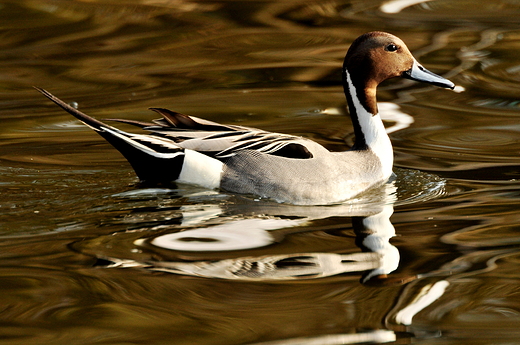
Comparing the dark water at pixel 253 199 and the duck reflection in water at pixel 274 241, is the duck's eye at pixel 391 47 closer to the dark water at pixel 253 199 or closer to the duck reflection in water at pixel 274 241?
the dark water at pixel 253 199

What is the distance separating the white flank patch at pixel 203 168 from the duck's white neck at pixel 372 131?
44.4 inches

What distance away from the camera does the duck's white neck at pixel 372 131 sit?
5844 mm

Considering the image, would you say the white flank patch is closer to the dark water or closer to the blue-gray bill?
the dark water

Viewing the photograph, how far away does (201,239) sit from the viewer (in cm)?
440

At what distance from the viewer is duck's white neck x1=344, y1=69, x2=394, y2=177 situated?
5844mm

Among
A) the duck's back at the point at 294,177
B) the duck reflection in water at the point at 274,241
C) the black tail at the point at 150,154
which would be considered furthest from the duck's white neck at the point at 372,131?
the black tail at the point at 150,154

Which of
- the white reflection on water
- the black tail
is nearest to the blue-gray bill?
the black tail

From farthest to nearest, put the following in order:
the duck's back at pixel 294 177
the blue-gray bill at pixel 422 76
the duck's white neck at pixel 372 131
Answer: the blue-gray bill at pixel 422 76 → the duck's white neck at pixel 372 131 → the duck's back at pixel 294 177

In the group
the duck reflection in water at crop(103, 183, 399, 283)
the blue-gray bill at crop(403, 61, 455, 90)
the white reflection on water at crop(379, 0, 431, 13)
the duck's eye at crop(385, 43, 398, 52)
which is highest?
the duck's eye at crop(385, 43, 398, 52)

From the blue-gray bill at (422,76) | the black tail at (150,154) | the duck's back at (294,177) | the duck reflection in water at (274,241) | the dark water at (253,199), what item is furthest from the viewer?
the blue-gray bill at (422,76)

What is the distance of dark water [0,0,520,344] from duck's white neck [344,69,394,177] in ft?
0.65

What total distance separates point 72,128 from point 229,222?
296 centimetres

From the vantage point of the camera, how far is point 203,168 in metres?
5.53

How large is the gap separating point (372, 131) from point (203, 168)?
129 centimetres
